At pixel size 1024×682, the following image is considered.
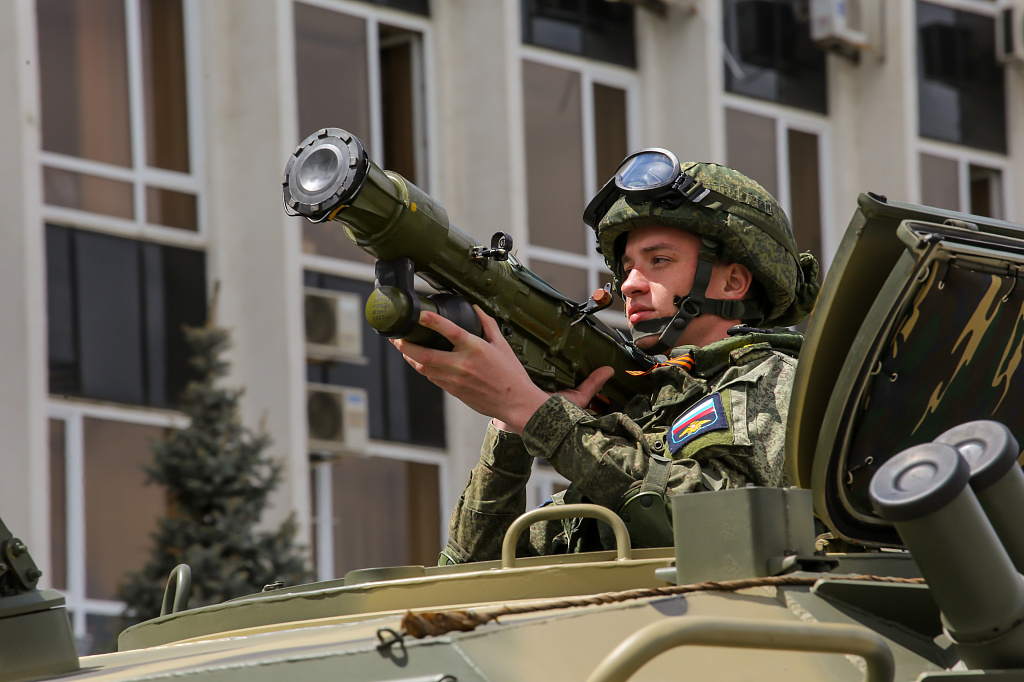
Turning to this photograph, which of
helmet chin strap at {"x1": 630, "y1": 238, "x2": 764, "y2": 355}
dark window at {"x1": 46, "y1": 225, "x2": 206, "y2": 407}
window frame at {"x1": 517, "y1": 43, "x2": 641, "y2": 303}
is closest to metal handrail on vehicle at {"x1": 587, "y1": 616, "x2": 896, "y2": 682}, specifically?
helmet chin strap at {"x1": 630, "y1": 238, "x2": 764, "y2": 355}

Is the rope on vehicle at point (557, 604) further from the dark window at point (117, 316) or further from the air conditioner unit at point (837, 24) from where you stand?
the air conditioner unit at point (837, 24)

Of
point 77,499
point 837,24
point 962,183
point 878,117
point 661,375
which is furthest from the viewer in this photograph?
point 962,183

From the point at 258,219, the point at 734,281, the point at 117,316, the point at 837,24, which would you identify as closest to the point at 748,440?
the point at 734,281

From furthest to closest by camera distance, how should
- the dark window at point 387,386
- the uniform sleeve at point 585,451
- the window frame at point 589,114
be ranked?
1. the window frame at point 589,114
2. the dark window at point 387,386
3. the uniform sleeve at point 585,451

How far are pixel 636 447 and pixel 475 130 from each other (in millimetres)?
11257

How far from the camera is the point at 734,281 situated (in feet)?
17.0

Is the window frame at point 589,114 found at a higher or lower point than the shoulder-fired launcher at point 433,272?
higher

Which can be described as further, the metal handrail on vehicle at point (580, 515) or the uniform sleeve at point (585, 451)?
the uniform sleeve at point (585, 451)

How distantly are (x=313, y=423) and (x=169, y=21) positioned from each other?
11.4 feet

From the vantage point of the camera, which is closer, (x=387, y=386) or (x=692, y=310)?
(x=692, y=310)

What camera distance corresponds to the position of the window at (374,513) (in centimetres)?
1470

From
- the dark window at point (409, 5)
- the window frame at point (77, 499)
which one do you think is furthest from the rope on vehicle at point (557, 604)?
the dark window at point (409, 5)

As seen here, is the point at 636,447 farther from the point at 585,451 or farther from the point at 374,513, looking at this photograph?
the point at 374,513

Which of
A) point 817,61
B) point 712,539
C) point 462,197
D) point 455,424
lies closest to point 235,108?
point 462,197
